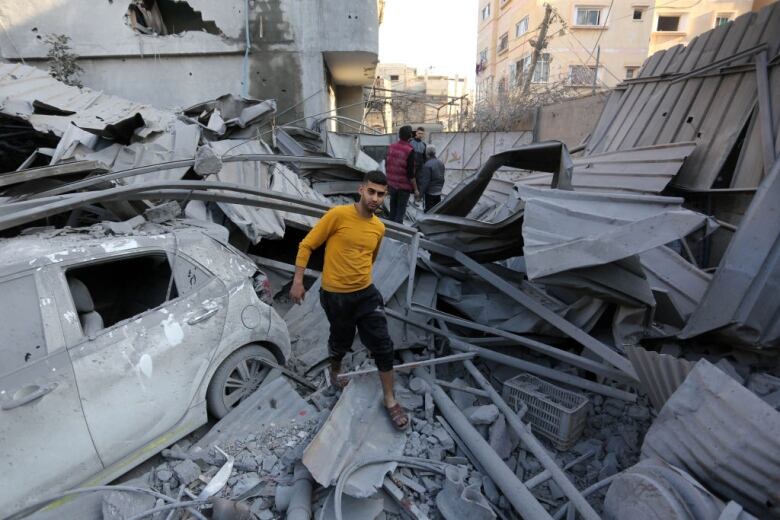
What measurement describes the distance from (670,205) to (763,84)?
3.50 metres

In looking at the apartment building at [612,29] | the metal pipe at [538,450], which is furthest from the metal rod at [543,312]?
the apartment building at [612,29]

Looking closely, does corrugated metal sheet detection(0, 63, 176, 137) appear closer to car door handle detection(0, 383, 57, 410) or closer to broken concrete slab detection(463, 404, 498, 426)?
car door handle detection(0, 383, 57, 410)

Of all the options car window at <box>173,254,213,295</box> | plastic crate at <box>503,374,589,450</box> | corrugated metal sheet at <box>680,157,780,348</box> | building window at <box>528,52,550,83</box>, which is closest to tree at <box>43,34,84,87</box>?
car window at <box>173,254,213,295</box>

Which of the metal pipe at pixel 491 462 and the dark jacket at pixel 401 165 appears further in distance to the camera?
the dark jacket at pixel 401 165

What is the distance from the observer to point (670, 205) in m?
2.88

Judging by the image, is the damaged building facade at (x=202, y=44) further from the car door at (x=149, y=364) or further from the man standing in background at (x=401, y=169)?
the car door at (x=149, y=364)

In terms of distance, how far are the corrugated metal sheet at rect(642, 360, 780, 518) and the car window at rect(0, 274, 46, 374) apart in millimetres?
3410

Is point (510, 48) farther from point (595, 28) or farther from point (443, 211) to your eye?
point (443, 211)

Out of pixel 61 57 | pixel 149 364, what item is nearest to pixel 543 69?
pixel 61 57

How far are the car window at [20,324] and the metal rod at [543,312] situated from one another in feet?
10.4

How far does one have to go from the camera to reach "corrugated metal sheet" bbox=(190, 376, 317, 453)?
121 inches

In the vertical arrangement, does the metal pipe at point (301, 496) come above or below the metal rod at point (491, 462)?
below

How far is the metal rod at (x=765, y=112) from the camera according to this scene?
175 inches

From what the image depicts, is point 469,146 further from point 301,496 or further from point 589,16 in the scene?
point 589,16
